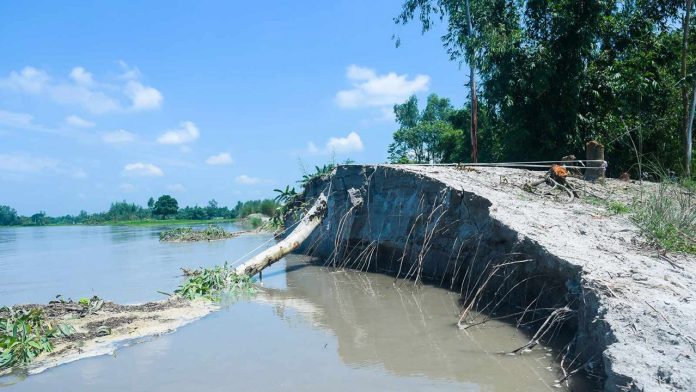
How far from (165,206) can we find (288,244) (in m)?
51.1

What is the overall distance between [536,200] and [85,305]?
270 inches

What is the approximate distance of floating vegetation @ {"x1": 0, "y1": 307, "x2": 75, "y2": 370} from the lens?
5.04 metres

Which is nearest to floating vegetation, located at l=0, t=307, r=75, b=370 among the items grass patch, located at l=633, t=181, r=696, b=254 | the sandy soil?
the sandy soil

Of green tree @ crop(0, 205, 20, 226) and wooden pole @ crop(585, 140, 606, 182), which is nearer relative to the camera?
wooden pole @ crop(585, 140, 606, 182)

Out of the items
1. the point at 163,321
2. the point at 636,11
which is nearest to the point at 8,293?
the point at 163,321

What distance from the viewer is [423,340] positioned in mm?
5492

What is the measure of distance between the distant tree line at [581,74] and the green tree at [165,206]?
155 feet

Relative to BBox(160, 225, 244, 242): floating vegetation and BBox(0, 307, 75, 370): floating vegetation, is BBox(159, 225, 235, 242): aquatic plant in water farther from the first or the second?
BBox(0, 307, 75, 370): floating vegetation

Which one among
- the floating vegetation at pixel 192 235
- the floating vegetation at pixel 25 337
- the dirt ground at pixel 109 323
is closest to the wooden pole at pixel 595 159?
the dirt ground at pixel 109 323

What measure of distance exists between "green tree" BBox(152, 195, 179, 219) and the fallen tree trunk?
165ft

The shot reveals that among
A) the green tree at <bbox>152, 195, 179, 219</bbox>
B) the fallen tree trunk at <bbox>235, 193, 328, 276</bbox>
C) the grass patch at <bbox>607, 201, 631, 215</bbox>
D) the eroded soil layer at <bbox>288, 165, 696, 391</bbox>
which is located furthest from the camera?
the green tree at <bbox>152, 195, 179, 219</bbox>

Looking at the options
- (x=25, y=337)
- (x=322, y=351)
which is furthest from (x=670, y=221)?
(x=25, y=337)

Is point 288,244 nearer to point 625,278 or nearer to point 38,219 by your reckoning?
point 625,278

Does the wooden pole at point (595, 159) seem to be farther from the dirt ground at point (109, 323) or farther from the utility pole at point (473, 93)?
the dirt ground at point (109, 323)
